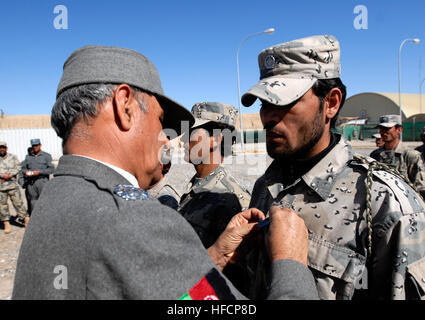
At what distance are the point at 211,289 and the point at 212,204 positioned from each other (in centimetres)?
167

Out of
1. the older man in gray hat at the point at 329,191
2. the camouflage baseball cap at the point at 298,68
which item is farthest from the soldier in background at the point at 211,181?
the camouflage baseball cap at the point at 298,68

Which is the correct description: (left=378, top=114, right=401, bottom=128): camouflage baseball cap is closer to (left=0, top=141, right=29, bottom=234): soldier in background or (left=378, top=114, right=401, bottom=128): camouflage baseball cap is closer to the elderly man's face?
the elderly man's face

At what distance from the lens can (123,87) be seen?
131 centimetres

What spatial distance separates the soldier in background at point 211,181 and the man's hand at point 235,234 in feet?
2.67

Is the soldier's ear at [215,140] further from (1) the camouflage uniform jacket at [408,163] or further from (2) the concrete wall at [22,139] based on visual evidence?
(2) the concrete wall at [22,139]

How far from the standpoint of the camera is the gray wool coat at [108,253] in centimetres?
93

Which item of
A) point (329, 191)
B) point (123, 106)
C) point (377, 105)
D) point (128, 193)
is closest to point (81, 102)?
point (123, 106)

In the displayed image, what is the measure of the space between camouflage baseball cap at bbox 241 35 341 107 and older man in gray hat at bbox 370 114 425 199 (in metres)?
4.92

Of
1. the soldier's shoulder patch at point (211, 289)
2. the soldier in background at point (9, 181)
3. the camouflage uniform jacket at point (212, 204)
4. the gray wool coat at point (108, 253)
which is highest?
the gray wool coat at point (108, 253)

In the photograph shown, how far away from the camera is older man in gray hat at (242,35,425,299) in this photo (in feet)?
4.50

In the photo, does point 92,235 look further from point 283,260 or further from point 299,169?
point 299,169

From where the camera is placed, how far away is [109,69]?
1.31 metres

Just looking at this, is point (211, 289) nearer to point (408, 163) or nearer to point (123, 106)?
point (123, 106)

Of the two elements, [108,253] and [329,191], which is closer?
[108,253]
